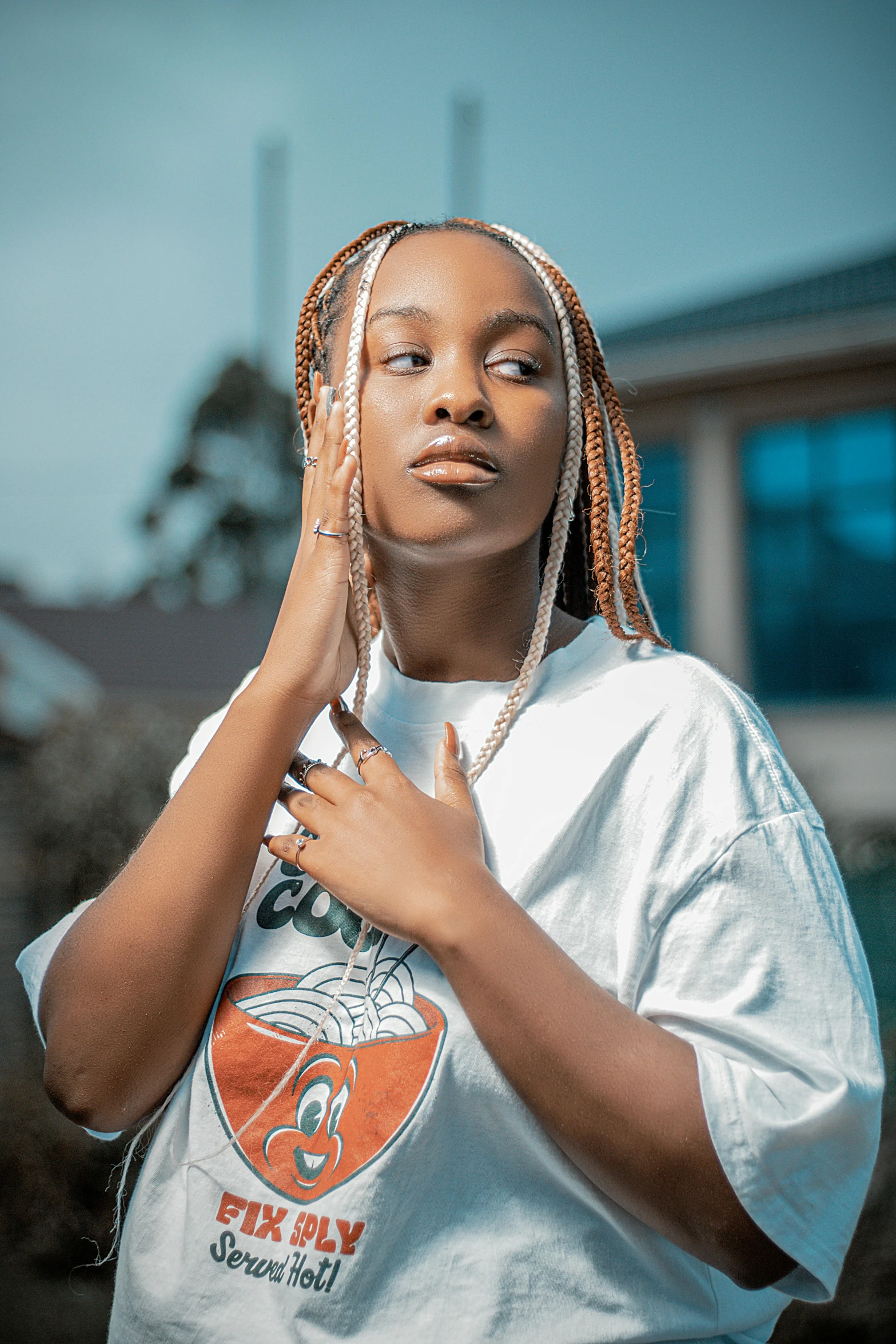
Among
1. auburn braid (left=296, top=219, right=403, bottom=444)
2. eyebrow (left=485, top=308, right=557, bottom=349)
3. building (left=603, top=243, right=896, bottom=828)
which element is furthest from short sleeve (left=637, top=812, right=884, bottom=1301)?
building (left=603, top=243, right=896, bottom=828)

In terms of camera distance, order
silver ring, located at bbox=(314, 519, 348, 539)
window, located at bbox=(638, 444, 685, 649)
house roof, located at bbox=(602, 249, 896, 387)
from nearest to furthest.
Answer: silver ring, located at bbox=(314, 519, 348, 539) < house roof, located at bbox=(602, 249, 896, 387) < window, located at bbox=(638, 444, 685, 649)

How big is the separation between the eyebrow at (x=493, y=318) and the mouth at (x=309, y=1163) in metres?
1.07

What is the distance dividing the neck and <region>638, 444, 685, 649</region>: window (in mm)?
8564

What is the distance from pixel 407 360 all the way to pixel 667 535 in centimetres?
931

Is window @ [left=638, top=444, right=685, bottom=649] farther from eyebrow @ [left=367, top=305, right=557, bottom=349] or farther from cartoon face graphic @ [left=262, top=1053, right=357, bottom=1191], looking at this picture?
cartoon face graphic @ [left=262, top=1053, right=357, bottom=1191]

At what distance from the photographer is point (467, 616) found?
65.4 inches

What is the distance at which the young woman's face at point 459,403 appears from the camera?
1.47 metres

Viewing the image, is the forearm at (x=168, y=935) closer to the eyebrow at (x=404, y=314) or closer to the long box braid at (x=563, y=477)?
the long box braid at (x=563, y=477)

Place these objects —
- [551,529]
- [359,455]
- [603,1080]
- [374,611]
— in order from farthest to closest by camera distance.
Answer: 1. [374,611]
2. [551,529]
3. [359,455]
4. [603,1080]

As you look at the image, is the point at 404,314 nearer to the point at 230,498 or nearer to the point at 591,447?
the point at 591,447

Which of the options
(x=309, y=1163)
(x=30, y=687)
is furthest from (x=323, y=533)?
(x=30, y=687)

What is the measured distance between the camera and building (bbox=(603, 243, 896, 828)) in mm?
9586

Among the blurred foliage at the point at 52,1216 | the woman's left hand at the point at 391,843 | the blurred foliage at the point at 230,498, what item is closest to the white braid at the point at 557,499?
the woman's left hand at the point at 391,843

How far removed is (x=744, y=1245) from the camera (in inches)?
46.1
